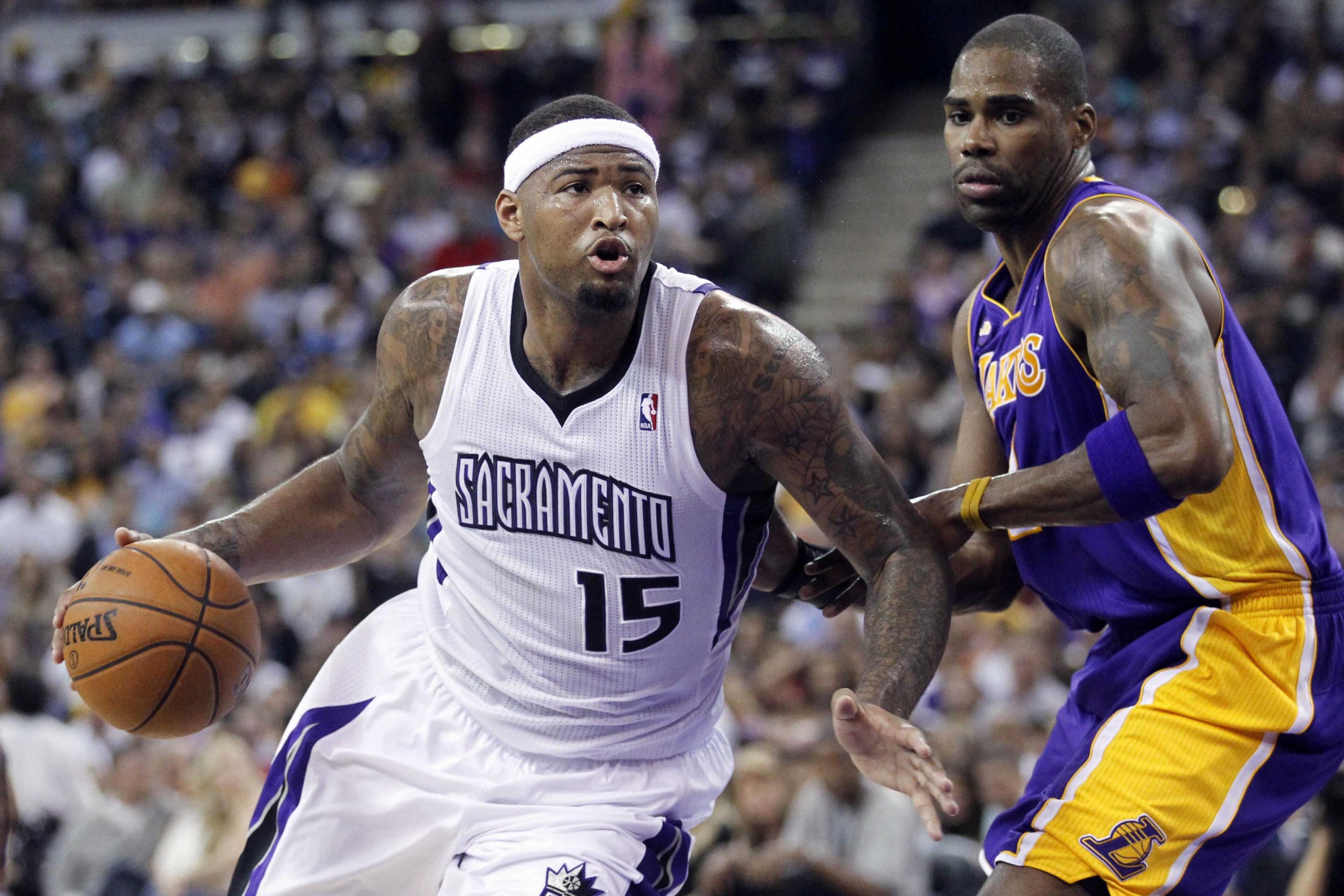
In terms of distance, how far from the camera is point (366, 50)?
1705 centimetres

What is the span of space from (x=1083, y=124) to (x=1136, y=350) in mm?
764

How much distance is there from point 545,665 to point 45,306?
12.1m

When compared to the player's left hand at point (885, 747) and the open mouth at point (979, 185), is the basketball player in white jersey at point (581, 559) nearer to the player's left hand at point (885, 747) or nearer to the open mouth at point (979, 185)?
the player's left hand at point (885, 747)

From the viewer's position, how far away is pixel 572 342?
11.9ft

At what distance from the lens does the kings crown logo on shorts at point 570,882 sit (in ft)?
11.0

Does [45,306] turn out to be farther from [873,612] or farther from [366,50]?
[873,612]

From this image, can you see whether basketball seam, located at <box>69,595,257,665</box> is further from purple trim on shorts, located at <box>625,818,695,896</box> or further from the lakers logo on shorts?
the lakers logo on shorts

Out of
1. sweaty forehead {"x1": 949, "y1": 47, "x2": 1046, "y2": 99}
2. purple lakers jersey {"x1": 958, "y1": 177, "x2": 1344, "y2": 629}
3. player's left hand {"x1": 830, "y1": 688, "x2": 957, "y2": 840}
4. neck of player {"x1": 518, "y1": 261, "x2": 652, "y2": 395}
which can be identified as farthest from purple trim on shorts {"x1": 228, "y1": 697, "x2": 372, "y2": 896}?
sweaty forehead {"x1": 949, "y1": 47, "x2": 1046, "y2": 99}

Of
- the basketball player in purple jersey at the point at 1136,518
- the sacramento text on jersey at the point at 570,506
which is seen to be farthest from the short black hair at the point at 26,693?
the basketball player in purple jersey at the point at 1136,518

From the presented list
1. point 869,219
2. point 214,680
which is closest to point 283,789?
point 214,680

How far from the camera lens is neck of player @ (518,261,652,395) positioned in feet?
11.8

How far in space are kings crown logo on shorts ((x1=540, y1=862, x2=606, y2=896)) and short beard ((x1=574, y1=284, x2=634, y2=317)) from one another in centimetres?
121

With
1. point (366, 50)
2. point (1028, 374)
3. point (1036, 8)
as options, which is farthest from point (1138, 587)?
point (366, 50)

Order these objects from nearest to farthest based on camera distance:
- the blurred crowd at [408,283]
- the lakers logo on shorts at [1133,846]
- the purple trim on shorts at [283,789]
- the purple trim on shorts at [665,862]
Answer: the lakers logo on shorts at [1133,846] → the purple trim on shorts at [665,862] → the purple trim on shorts at [283,789] → the blurred crowd at [408,283]
